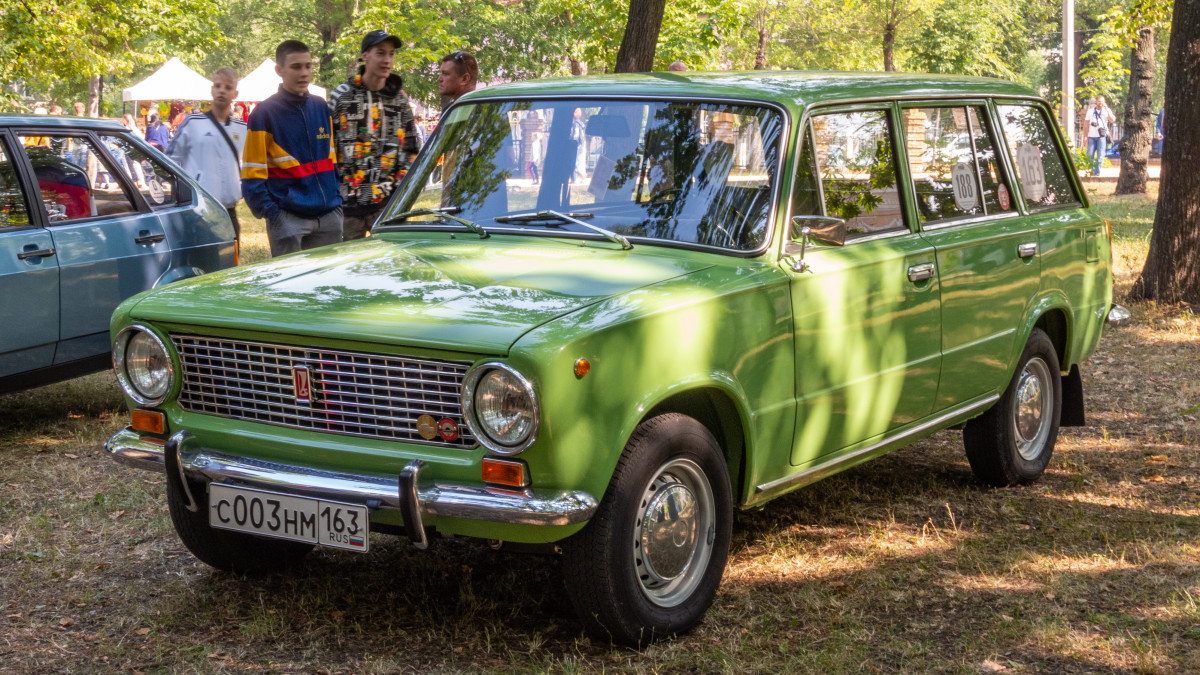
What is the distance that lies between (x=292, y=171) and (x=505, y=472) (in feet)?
13.9

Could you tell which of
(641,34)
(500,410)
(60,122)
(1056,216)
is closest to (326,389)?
(500,410)

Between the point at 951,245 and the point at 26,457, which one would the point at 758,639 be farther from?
the point at 26,457

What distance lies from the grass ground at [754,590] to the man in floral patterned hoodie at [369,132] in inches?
83.9

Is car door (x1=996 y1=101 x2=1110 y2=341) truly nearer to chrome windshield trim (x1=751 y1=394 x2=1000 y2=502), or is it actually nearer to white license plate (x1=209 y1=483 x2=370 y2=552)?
chrome windshield trim (x1=751 y1=394 x2=1000 y2=502)

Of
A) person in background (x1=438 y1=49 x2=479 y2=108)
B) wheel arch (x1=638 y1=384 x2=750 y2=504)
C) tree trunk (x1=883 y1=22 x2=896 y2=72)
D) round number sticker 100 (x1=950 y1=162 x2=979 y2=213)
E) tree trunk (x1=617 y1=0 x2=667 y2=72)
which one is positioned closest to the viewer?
wheel arch (x1=638 y1=384 x2=750 y2=504)

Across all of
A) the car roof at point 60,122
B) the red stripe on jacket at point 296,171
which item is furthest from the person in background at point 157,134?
the red stripe on jacket at point 296,171

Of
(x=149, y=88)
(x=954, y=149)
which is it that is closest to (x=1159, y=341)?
(x=954, y=149)

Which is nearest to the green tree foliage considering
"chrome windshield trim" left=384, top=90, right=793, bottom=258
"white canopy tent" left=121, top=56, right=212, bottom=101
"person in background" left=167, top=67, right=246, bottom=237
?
"white canopy tent" left=121, top=56, right=212, bottom=101

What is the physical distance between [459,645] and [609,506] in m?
0.82

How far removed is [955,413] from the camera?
213 inches

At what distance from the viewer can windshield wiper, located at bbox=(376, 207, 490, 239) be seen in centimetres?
477

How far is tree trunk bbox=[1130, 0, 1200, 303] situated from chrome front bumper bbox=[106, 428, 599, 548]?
8471 mm

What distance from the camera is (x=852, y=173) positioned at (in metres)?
4.91

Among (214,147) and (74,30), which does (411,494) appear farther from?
(74,30)
